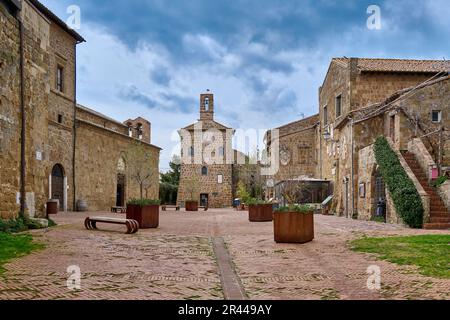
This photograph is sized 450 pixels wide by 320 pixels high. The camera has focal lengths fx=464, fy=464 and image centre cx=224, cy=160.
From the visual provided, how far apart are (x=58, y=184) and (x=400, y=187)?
18.4m

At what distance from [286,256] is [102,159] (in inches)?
977

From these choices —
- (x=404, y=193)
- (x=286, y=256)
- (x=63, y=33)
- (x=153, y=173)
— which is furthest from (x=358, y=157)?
(x=153, y=173)

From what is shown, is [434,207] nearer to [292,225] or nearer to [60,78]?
[292,225]

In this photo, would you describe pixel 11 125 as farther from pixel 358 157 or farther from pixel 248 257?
pixel 358 157

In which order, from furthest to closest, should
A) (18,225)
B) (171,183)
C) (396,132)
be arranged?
1. (171,183)
2. (396,132)
3. (18,225)

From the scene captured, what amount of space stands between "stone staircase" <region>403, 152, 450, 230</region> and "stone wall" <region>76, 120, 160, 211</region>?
62.7 feet

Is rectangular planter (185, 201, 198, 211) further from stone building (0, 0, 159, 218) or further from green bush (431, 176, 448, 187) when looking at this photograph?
green bush (431, 176, 448, 187)

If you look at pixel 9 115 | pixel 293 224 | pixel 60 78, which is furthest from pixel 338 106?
pixel 9 115

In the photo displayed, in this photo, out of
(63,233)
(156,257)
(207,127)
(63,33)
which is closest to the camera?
(156,257)

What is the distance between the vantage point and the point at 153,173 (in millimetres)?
42562

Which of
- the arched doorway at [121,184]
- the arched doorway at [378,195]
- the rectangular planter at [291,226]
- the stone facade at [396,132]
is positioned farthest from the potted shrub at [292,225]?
the arched doorway at [121,184]

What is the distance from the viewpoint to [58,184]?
2627 centimetres

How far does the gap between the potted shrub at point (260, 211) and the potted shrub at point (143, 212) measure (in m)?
5.99

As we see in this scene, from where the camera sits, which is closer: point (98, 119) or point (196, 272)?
point (196, 272)
